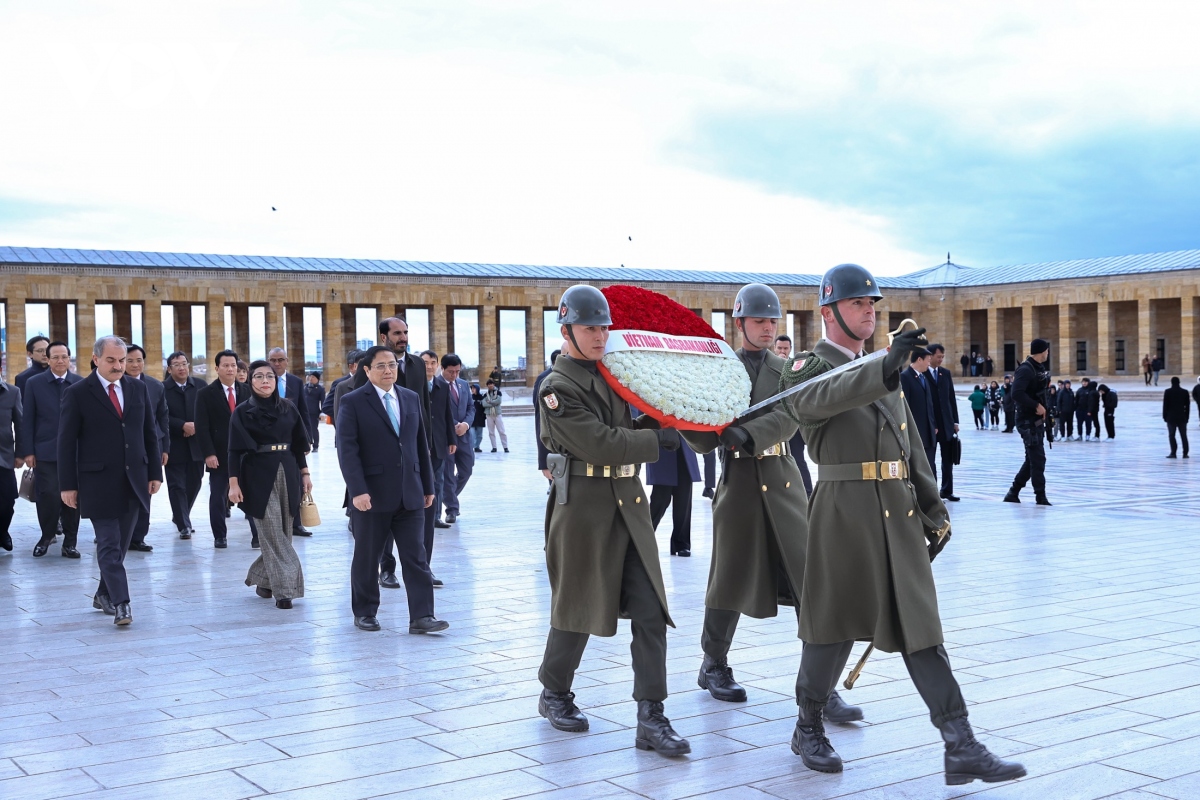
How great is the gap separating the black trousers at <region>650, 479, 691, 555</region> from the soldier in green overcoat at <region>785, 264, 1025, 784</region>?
16.8 feet

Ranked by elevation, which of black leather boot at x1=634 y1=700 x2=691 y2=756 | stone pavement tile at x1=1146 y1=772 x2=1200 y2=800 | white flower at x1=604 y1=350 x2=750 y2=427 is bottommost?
stone pavement tile at x1=1146 y1=772 x2=1200 y2=800

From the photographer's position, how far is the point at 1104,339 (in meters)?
54.6

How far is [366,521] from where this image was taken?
668cm

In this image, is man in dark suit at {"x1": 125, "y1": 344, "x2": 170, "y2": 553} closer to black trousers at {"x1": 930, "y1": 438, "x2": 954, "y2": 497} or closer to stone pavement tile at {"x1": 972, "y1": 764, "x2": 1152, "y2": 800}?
stone pavement tile at {"x1": 972, "y1": 764, "x2": 1152, "y2": 800}

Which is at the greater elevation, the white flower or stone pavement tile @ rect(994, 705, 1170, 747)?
the white flower

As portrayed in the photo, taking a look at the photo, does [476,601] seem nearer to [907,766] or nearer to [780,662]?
[780,662]

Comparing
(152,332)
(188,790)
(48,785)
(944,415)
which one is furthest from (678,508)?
(152,332)

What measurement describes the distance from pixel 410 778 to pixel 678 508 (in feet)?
18.2

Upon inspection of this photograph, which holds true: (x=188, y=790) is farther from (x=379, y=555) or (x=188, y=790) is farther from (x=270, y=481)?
(x=270, y=481)

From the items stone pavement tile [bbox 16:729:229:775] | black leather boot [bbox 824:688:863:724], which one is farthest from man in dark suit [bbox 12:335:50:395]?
black leather boot [bbox 824:688:863:724]

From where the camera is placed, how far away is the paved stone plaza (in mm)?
3953

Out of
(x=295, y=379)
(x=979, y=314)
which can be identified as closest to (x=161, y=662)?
(x=295, y=379)

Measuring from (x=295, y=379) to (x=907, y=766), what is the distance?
12584 mm

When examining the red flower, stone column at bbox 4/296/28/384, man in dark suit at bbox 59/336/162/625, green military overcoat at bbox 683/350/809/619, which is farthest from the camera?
stone column at bbox 4/296/28/384
